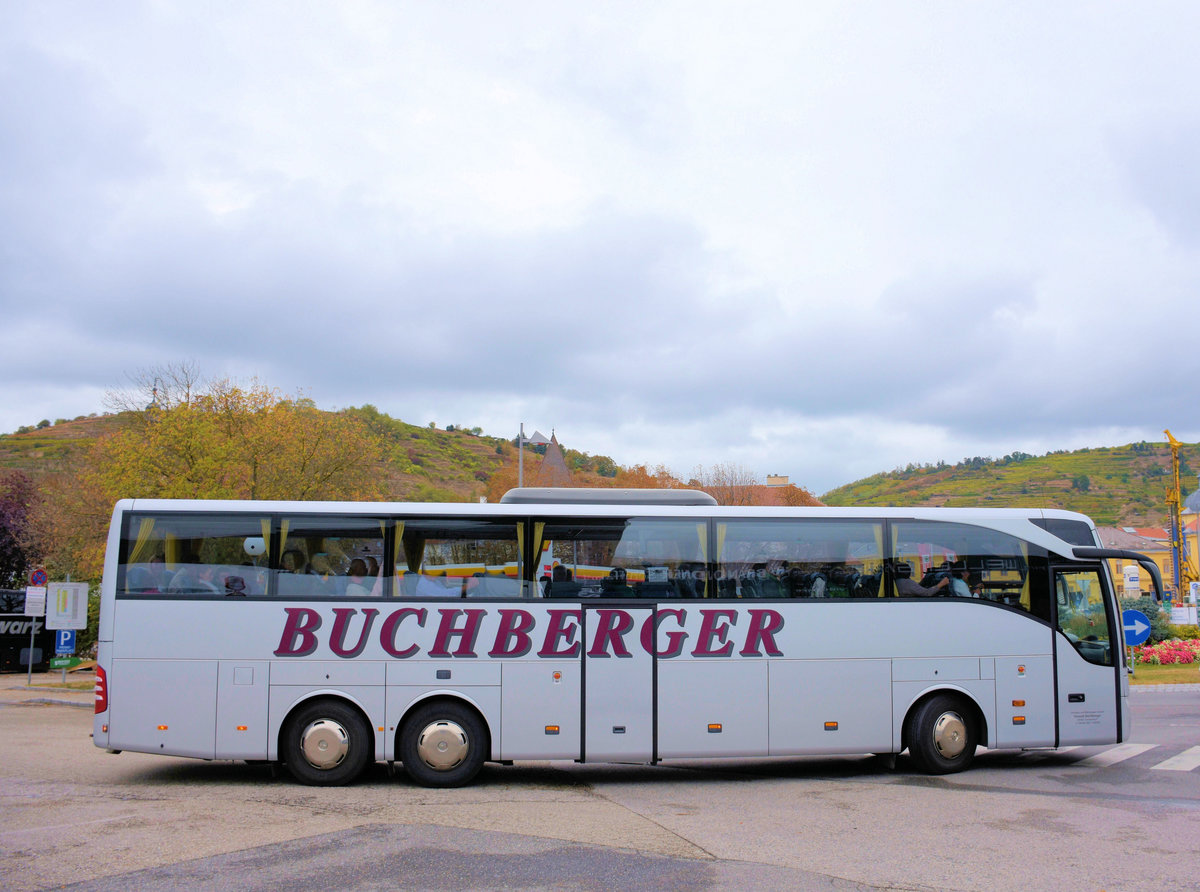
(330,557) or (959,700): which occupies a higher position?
(330,557)

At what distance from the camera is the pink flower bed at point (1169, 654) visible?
88.7 feet

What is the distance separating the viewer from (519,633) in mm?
10102

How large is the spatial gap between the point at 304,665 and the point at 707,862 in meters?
5.08

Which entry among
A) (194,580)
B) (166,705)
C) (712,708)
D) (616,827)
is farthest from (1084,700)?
(166,705)

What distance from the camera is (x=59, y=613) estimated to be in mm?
20594

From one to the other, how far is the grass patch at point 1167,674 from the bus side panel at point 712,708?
17172 millimetres

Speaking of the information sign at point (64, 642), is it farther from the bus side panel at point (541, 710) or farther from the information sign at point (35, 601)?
the bus side panel at point (541, 710)

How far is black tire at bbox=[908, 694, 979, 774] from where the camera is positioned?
35.2 ft

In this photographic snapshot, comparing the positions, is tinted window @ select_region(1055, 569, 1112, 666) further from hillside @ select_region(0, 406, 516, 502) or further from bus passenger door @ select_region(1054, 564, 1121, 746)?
hillside @ select_region(0, 406, 516, 502)

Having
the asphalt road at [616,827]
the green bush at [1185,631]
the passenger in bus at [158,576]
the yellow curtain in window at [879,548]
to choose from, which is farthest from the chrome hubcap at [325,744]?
the green bush at [1185,631]

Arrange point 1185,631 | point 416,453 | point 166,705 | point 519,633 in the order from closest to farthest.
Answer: point 166,705 → point 519,633 → point 1185,631 → point 416,453

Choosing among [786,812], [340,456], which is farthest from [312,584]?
[340,456]

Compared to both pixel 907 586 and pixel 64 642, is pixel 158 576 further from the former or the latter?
pixel 64 642

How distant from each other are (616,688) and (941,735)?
4.00m
